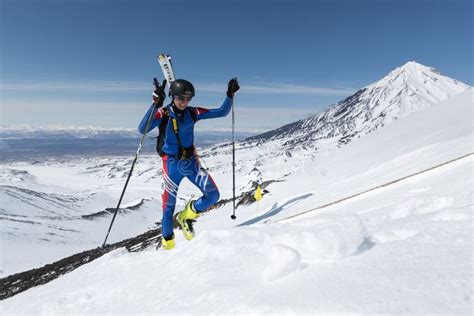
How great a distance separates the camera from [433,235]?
161 inches

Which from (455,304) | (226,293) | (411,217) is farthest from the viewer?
(411,217)

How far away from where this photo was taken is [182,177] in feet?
28.2

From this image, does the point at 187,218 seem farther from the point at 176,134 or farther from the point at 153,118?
the point at 153,118

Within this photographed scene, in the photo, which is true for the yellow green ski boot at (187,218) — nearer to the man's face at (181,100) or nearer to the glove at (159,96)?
the man's face at (181,100)

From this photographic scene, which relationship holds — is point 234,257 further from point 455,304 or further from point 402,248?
point 455,304

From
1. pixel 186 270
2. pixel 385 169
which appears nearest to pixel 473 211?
pixel 186 270

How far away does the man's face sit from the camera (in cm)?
802

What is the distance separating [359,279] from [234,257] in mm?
1759

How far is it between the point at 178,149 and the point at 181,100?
3.83 ft

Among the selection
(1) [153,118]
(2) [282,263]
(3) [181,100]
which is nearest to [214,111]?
(3) [181,100]

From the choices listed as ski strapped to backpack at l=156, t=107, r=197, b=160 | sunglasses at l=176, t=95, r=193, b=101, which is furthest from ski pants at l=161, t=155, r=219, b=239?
sunglasses at l=176, t=95, r=193, b=101

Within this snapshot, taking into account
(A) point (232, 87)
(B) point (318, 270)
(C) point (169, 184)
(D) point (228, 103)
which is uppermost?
(A) point (232, 87)

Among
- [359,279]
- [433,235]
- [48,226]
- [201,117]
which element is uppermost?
[201,117]

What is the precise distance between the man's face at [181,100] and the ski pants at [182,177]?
1.25m
